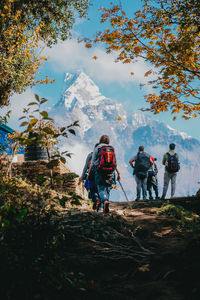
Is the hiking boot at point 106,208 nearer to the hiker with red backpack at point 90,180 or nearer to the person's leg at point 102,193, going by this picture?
the person's leg at point 102,193

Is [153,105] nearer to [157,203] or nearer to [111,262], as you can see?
[157,203]

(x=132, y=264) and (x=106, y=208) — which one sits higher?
(x=106, y=208)

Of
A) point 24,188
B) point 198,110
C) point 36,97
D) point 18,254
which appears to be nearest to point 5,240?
point 18,254

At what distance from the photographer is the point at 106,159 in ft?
21.9

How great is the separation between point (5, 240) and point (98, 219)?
2.65m

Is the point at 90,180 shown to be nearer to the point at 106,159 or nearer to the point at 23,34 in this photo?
the point at 106,159

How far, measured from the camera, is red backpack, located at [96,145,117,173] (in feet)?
21.9

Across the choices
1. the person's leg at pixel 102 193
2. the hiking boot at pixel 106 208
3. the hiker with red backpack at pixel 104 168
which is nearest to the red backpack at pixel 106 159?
the hiker with red backpack at pixel 104 168

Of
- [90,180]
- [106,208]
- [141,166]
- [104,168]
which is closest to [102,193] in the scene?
[106,208]

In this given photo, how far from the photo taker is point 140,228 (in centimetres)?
538

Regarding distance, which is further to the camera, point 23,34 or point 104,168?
point 23,34

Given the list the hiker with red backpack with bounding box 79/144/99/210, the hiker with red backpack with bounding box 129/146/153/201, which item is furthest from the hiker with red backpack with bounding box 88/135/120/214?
the hiker with red backpack with bounding box 129/146/153/201

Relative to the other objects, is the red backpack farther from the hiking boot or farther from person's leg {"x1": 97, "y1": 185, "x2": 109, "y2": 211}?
the hiking boot

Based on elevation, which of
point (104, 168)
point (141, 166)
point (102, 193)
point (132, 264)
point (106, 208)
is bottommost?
point (132, 264)
